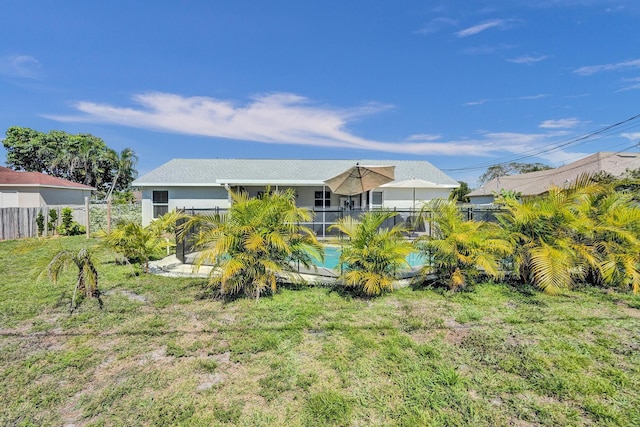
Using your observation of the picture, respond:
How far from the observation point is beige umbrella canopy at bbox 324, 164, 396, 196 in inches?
467

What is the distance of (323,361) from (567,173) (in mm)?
30450

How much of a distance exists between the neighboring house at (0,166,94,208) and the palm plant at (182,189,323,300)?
19.9 metres

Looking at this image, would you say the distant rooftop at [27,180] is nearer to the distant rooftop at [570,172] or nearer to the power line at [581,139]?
the distant rooftop at [570,172]

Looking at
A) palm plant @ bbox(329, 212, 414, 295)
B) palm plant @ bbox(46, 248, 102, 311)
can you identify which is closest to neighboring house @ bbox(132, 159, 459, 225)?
palm plant @ bbox(329, 212, 414, 295)

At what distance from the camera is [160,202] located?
17.1 m

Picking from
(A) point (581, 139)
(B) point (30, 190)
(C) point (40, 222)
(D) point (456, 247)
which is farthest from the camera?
(A) point (581, 139)

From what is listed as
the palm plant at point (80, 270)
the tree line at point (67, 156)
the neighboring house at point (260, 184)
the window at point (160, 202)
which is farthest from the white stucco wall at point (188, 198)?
the tree line at point (67, 156)

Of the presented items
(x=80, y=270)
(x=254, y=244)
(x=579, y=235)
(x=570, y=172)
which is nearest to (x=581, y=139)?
(x=570, y=172)

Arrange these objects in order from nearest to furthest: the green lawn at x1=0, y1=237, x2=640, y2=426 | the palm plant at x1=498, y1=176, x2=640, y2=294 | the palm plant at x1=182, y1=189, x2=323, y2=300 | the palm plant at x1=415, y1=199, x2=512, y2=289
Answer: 1. the green lawn at x1=0, y1=237, x2=640, y2=426
2. the palm plant at x1=182, y1=189, x2=323, y2=300
3. the palm plant at x1=415, y1=199, x2=512, y2=289
4. the palm plant at x1=498, y1=176, x2=640, y2=294

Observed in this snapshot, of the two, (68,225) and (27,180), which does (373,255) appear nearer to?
(68,225)

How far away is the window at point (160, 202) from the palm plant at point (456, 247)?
15.1m

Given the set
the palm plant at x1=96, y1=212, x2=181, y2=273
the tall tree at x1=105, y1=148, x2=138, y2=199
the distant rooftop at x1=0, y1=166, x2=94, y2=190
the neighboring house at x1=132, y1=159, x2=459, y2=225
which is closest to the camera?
the palm plant at x1=96, y1=212, x2=181, y2=273

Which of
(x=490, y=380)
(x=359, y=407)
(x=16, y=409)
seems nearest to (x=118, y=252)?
(x=16, y=409)

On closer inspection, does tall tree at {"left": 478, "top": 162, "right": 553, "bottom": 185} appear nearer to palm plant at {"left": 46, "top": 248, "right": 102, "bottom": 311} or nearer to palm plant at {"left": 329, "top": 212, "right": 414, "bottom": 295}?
palm plant at {"left": 329, "top": 212, "right": 414, "bottom": 295}
